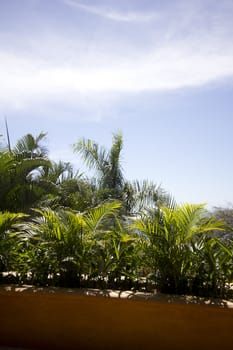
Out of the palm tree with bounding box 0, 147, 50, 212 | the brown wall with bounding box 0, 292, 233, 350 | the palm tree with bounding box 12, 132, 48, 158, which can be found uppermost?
the palm tree with bounding box 12, 132, 48, 158

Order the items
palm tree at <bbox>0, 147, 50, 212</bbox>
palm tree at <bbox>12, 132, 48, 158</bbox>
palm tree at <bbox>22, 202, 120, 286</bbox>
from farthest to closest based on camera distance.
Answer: palm tree at <bbox>12, 132, 48, 158</bbox> → palm tree at <bbox>0, 147, 50, 212</bbox> → palm tree at <bbox>22, 202, 120, 286</bbox>

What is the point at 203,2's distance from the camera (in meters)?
5.11

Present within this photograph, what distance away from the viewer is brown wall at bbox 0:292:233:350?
295 cm

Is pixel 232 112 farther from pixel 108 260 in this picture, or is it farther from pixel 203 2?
pixel 108 260

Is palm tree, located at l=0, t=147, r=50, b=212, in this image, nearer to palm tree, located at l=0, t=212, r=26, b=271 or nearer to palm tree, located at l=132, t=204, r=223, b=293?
palm tree, located at l=0, t=212, r=26, b=271

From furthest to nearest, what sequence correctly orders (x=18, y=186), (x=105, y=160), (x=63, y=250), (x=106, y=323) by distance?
(x=105, y=160), (x=18, y=186), (x=63, y=250), (x=106, y=323)

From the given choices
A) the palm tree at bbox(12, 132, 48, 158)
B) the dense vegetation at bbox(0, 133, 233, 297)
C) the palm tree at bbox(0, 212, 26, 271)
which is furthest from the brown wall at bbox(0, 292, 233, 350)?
the palm tree at bbox(12, 132, 48, 158)

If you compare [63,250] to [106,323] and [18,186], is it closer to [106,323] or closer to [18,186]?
[106,323]

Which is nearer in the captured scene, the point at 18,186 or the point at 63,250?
the point at 63,250

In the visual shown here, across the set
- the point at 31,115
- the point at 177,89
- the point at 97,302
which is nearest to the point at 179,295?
Answer: the point at 97,302

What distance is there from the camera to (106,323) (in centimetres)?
314

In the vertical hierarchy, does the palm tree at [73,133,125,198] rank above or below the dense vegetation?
above

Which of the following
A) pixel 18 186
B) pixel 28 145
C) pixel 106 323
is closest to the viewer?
pixel 106 323

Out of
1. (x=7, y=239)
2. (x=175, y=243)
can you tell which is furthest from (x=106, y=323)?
(x=7, y=239)
